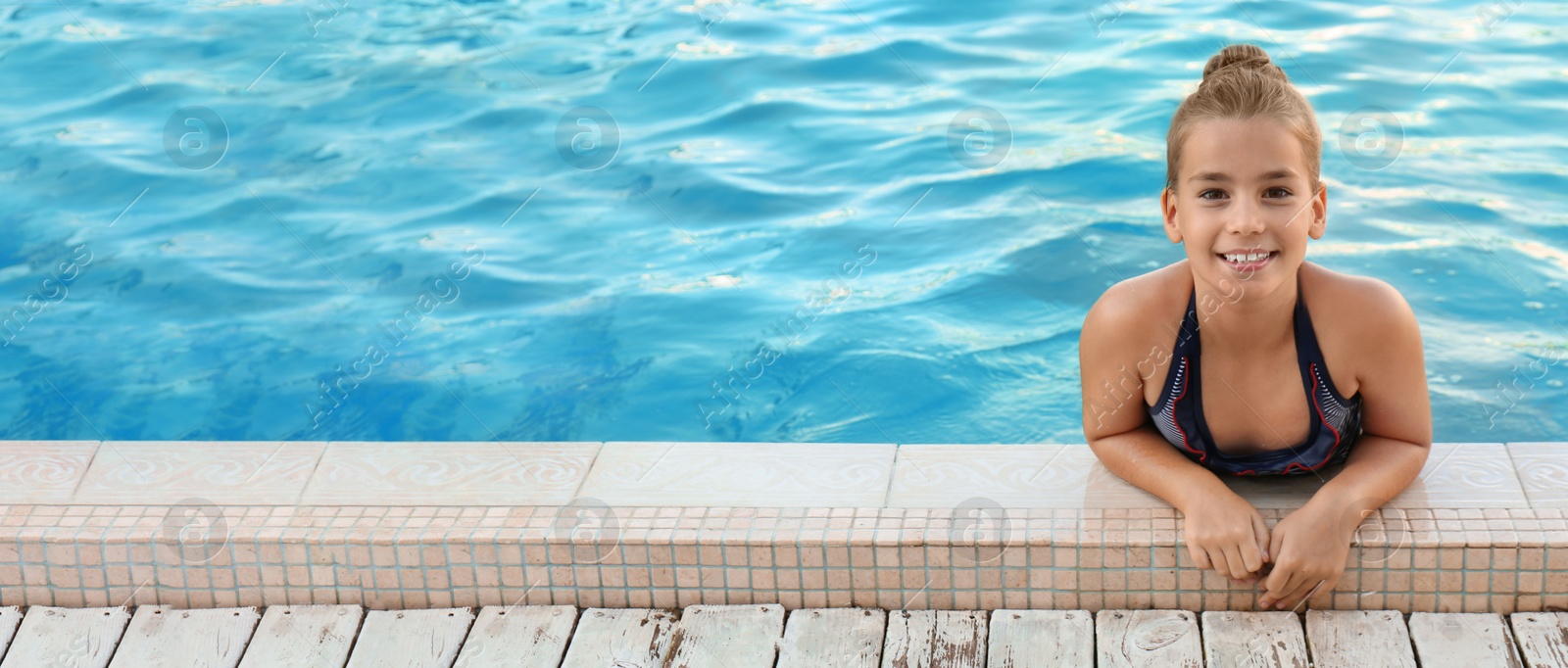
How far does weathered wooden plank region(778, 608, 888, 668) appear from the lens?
249 cm

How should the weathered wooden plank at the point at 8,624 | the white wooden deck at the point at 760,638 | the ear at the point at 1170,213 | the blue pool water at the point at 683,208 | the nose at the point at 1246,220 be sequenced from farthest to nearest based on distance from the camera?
the blue pool water at the point at 683,208
the weathered wooden plank at the point at 8,624
the ear at the point at 1170,213
the white wooden deck at the point at 760,638
the nose at the point at 1246,220

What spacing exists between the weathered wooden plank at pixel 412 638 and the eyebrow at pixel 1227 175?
168 centimetres

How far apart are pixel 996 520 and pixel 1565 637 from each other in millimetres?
1052

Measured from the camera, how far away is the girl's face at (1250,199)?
2340 millimetres

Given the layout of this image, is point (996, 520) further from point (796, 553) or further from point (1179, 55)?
point (1179, 55)

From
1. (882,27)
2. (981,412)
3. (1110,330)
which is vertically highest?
(1110,330)

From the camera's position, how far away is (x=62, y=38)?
898 cm

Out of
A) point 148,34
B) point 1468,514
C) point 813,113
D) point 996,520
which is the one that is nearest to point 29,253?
point 148,34

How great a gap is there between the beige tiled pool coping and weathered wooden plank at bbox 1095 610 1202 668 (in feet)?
0.14

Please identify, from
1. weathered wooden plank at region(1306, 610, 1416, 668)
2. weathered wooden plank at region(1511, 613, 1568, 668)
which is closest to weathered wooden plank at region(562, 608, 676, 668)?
weathered wooden plank at region(1306, 610, 1416, 668)

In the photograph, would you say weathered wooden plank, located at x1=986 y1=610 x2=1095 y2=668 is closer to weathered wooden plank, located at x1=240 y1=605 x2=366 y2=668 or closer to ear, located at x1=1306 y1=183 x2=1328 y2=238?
ear, located at x1=1306 y1=183 x2=1328 y2=238

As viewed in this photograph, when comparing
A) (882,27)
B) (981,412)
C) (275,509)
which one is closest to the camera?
(275,509)

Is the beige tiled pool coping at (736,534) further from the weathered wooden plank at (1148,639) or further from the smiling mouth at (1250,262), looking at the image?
the smiling mouth at (1250,262)

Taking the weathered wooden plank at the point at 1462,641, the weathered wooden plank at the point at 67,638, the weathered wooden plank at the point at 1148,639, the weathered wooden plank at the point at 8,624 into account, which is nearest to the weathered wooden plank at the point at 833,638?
the weathered wooden plank at the point at 1148,639
